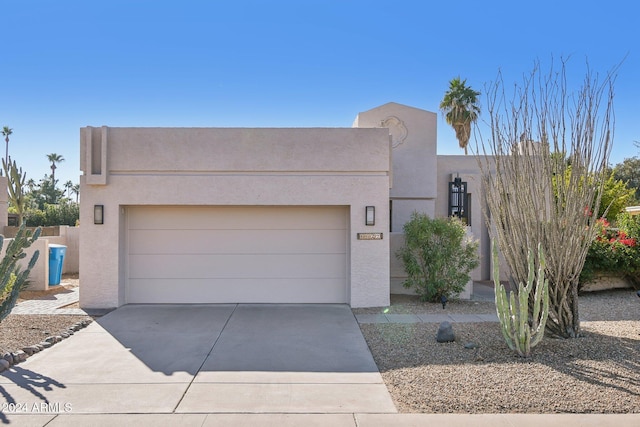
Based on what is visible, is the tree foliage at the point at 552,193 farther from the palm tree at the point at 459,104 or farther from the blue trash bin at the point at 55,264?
the palm tree at the point at 459,104

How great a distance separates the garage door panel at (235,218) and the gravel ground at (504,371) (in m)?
3.02

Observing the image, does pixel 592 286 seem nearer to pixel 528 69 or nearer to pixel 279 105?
pixel 528 69

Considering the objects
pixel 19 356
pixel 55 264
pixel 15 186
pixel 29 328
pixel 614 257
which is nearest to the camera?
pixel 19 356

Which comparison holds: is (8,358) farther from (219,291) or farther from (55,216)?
(55,216)

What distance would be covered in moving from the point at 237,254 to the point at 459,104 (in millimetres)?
17012

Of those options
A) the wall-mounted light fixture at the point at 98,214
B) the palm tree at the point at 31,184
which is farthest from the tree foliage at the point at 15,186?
the palm tree at the point at 31,184

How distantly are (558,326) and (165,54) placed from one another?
11125 millimetres

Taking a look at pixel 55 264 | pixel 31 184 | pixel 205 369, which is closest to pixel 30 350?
pixel 205 369

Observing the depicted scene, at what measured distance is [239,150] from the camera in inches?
382

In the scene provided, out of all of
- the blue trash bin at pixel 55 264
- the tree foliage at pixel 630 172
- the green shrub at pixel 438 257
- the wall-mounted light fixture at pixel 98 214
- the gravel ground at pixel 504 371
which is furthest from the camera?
the tree foliage at pixel 630 172

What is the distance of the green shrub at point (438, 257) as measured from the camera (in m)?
10.0

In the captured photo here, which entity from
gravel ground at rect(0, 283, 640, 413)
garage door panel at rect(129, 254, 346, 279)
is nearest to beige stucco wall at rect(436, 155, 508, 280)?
garage door panel at rect(129, 254, 346, 279)

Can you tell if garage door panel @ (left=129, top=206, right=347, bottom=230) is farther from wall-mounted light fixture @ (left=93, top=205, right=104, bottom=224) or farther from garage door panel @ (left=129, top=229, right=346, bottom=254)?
wall-mounted light fixture @ (left=93, top=205, right=104, bottom=224)

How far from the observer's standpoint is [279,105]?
14.0m
